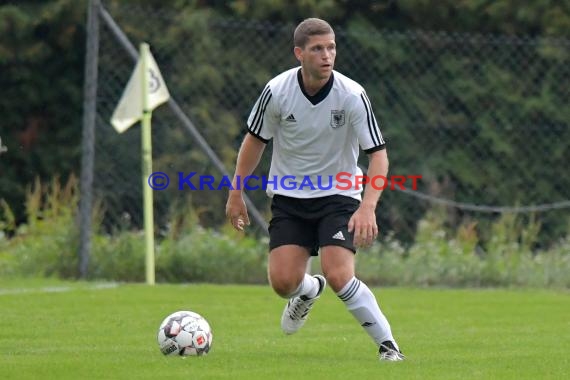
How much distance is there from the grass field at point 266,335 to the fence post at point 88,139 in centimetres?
65

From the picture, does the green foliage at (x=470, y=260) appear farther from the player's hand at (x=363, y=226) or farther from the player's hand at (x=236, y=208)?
the player's hand at (x=363, y=226)

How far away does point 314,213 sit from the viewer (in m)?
7.54

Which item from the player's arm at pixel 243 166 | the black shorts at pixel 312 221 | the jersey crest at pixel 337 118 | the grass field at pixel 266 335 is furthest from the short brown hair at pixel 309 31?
the grass field at pixel 266 335

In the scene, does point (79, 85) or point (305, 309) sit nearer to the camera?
point (305, 309)

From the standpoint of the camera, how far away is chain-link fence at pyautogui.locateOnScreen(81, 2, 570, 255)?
14.1 meters

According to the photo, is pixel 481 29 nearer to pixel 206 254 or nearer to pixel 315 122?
pixel 206 254

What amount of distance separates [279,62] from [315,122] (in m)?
6.91

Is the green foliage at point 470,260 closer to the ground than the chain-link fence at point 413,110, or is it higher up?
closer to the ground

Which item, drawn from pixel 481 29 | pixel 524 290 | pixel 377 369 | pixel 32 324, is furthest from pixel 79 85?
pixel 377 369

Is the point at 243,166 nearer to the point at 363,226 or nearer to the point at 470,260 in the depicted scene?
the point at 363,226

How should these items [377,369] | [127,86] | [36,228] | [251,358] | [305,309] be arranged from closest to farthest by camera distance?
[377,369] → [251,358] → [305,309] → [127,86] → [36,228]

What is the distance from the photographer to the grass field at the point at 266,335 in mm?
6594

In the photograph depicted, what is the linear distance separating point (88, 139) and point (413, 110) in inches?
137

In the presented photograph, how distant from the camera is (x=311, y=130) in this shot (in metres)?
7.50
